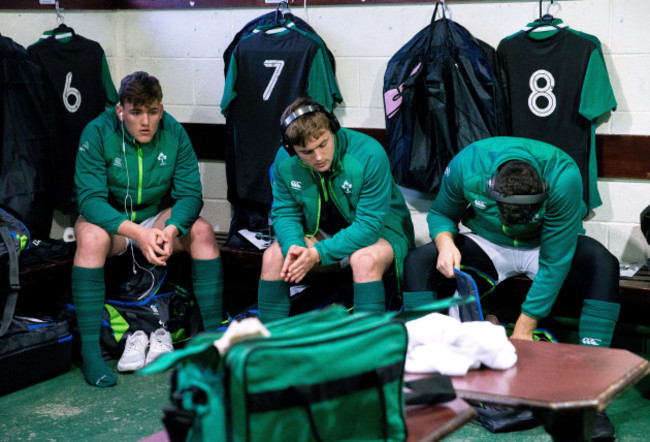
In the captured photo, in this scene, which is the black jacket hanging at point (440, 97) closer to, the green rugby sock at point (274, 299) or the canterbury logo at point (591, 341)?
the green rugby sock at point (274, 299)

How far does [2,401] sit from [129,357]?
0.46 m

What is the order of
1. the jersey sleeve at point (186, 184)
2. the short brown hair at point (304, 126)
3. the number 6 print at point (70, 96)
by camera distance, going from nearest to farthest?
the short brown hair at point (304, 126), the jersey sleeve at point (186, 184), the number 6 print at point (70, 96)

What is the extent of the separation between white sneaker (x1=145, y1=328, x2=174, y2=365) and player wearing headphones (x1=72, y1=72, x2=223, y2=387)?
162mm

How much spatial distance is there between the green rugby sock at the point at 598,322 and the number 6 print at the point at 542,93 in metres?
0.85

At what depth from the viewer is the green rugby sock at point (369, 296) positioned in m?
2.95

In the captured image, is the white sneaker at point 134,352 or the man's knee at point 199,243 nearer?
the white sneaker at point 134,352

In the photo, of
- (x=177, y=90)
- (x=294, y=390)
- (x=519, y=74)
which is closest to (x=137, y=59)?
(x=177, y=90)

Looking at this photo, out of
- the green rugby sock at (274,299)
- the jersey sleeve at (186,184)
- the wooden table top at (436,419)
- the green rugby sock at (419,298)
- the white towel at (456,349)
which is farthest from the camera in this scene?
the jersey sleeve at (186,184)

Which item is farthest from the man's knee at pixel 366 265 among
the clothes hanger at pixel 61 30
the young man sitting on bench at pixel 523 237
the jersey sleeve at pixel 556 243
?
the clothes hanger at pixel 61 30

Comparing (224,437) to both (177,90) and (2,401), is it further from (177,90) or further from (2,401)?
(177,90)

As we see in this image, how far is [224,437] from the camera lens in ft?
4.37

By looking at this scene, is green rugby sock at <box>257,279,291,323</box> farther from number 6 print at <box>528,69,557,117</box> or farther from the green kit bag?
the green kit bag

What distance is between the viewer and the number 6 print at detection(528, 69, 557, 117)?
323 cm

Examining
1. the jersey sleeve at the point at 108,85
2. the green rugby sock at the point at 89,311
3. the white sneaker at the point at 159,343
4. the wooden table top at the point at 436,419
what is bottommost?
the white sneaker at the point at 159,343
